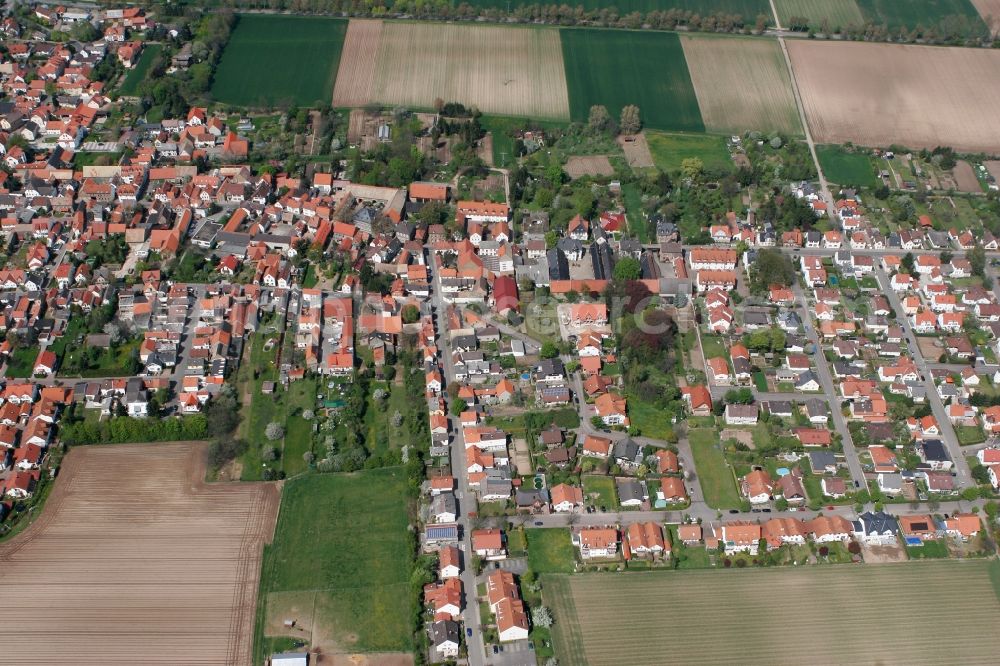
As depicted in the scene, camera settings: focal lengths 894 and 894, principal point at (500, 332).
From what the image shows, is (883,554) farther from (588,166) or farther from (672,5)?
(672,5)

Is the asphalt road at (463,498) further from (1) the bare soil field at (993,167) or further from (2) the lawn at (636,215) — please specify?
(1) the bare soil field at (993,167)

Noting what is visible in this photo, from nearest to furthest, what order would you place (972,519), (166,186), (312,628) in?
(312,628)
(972,519)
(166,186)

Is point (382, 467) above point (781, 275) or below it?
below

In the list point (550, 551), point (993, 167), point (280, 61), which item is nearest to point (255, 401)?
point (550, 551)

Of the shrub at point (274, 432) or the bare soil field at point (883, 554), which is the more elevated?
the shrub at point (274, 432)

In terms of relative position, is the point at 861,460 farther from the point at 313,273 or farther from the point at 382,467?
the point at 313,273

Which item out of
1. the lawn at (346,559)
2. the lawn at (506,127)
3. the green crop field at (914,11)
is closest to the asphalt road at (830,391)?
the lawn at (346,559)

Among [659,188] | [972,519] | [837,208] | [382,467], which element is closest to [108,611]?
[382,467]
